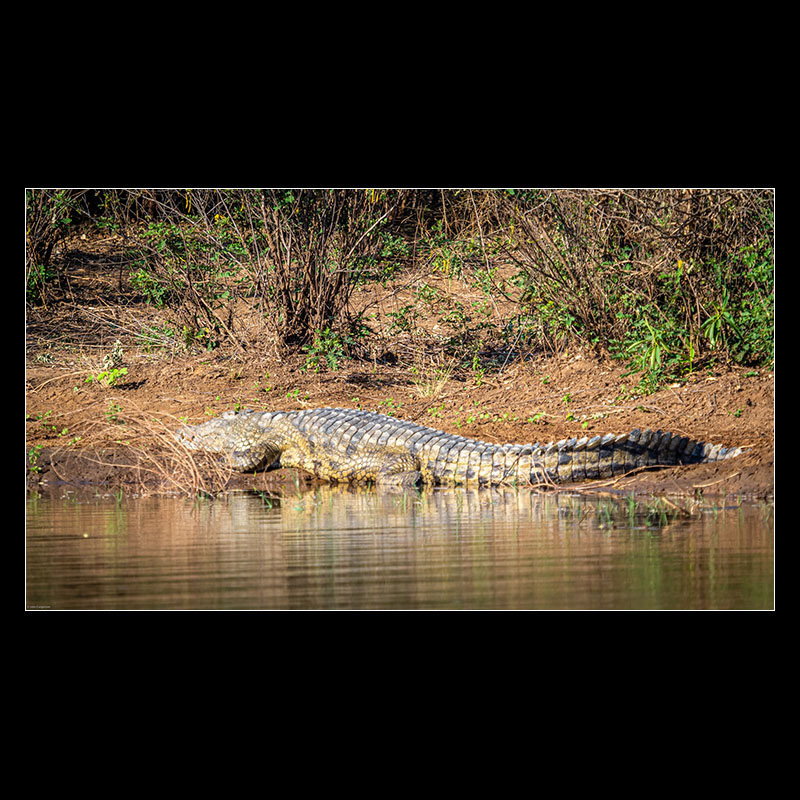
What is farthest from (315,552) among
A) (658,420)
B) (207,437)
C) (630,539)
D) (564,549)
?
(658,420)

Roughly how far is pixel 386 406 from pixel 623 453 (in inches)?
82.8

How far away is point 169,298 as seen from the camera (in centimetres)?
716

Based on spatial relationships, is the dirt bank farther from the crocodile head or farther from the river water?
the river water

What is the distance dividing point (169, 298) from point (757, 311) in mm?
4061

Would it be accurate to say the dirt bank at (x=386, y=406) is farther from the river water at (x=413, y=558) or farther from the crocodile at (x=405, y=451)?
the river water at (x=413, y=558)

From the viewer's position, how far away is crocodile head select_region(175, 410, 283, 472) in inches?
271

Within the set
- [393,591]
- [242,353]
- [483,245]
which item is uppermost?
[483,245]

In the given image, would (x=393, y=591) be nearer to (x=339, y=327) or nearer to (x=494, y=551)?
(x=494, y=551)

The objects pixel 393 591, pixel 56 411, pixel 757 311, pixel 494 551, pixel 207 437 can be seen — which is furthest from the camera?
pixel 207 437

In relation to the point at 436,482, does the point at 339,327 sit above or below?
above

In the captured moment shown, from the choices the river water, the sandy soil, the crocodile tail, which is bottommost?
the river water

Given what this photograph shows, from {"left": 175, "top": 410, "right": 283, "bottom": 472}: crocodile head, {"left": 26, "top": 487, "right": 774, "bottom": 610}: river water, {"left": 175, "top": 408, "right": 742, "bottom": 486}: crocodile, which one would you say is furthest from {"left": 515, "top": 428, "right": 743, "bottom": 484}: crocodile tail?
{"left": 175, "top": 410, "right": 283, "bottom": 472}: crocodile head

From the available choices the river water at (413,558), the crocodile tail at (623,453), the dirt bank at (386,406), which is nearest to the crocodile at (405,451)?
the crocodile tail at (623,453)

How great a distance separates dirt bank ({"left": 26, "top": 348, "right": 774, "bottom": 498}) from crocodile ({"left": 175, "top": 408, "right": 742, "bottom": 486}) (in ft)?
0.42
